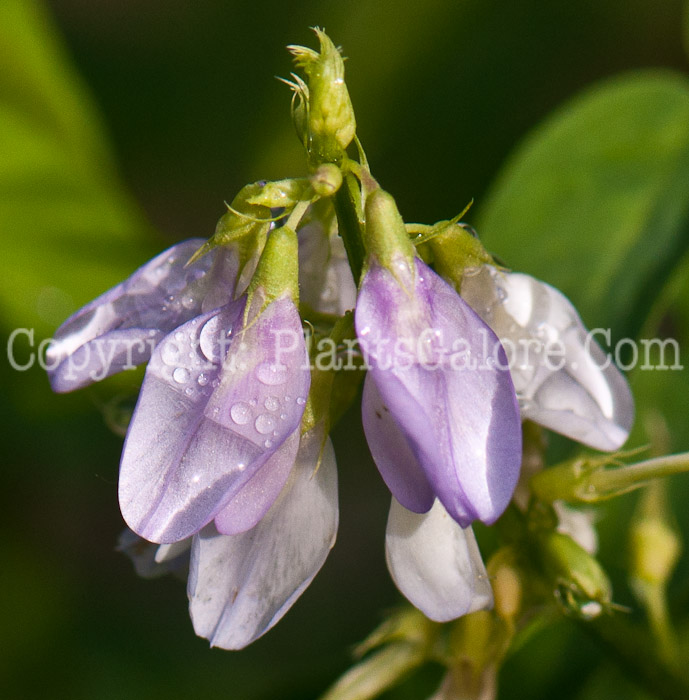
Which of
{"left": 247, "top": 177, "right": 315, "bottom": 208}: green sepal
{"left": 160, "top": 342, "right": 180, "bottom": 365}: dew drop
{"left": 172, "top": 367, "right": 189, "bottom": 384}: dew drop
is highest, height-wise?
{"left": 247, "top": 177, "right": 315, "bottom": 208}: green sepal

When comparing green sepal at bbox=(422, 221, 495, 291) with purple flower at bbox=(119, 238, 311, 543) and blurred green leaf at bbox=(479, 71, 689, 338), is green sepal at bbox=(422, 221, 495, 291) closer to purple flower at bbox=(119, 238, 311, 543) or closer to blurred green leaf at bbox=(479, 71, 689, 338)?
purple flower at bbox=(119, 238, 311, 543)

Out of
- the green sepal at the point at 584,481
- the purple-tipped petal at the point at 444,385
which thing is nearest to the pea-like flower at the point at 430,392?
the purple-tipped petal at the point at 444,385

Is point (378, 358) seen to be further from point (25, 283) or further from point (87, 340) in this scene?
point (25, 283)

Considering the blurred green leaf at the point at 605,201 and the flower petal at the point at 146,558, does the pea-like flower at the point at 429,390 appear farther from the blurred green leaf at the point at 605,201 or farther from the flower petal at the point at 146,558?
the blurred green leaf at the point at 605,201

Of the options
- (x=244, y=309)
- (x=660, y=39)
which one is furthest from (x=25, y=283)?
(x=660, y=39)

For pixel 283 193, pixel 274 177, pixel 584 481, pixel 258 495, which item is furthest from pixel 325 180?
pixel 274 177

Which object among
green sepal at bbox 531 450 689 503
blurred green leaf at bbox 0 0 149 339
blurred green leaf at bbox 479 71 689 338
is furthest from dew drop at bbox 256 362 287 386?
blurred green leaf at bbox 0 0 149 339
